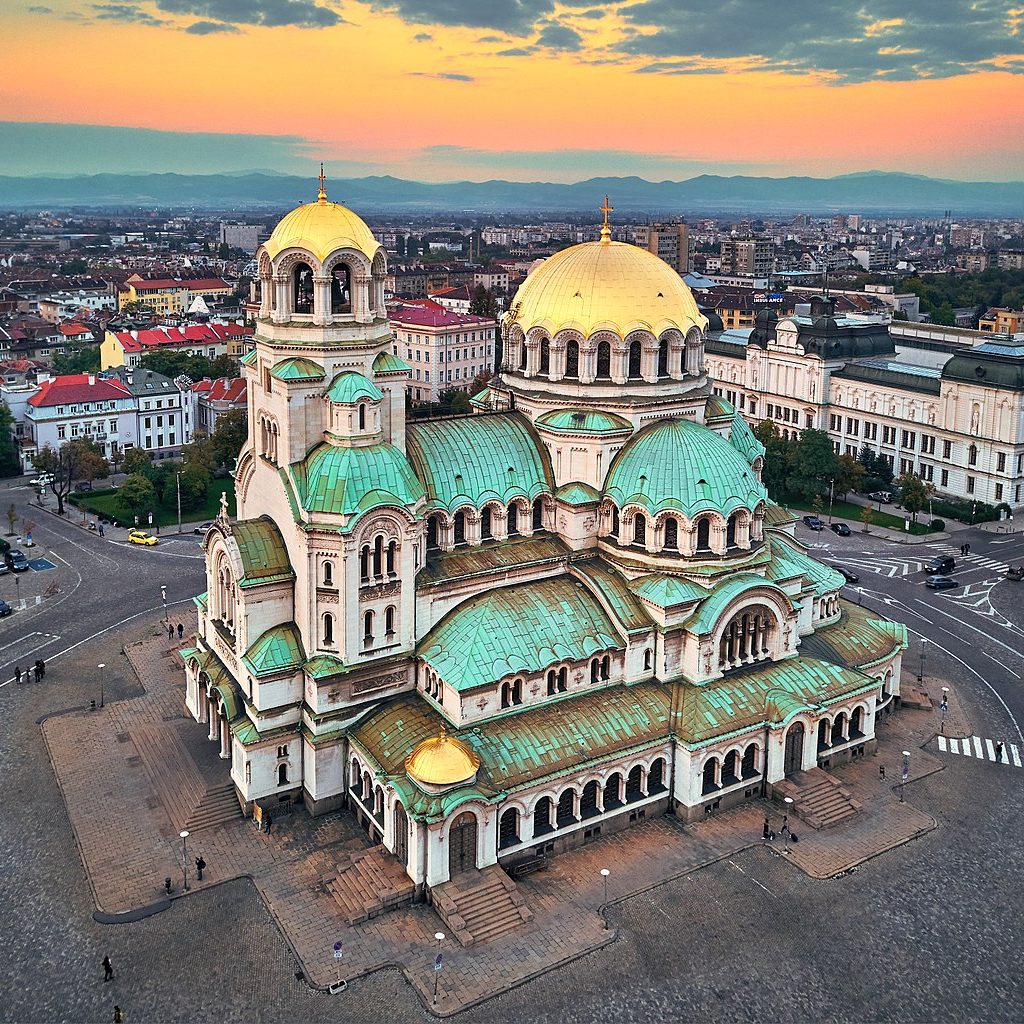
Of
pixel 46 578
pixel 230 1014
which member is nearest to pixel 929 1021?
pixel 230 1014

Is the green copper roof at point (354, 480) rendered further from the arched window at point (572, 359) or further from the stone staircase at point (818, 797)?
the stone staircase at point (818, 797)

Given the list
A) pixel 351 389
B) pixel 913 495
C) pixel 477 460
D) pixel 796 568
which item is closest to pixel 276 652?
pixel 351 389

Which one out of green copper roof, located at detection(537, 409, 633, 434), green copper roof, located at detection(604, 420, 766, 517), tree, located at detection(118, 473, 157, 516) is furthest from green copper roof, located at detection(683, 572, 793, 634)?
tree, located at detection(118, 473, 157, 516)

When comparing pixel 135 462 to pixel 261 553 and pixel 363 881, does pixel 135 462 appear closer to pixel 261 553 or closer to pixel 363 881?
pixel 261 553

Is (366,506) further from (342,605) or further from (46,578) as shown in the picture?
(46,578)

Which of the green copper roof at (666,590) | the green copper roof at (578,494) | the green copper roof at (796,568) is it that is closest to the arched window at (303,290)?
the green copper roof at (578,494)

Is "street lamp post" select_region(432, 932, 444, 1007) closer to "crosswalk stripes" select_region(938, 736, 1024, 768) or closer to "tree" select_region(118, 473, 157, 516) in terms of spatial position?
"crosswalk stripes" select_region(938, 736, 1024, 768)
